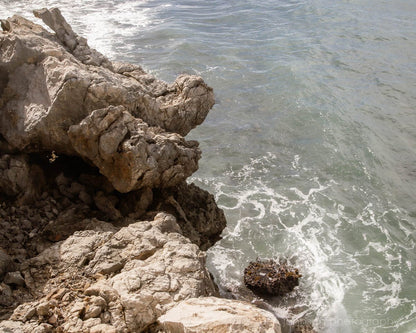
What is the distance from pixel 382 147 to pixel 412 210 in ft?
12.0

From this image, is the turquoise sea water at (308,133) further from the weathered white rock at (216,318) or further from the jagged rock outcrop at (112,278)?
the weathered white rock at (216,318)

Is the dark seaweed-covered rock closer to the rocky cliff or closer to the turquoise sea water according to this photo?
the turquoise sea water

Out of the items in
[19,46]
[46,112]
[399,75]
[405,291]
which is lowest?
[405,291]

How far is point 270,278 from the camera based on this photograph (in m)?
11.2

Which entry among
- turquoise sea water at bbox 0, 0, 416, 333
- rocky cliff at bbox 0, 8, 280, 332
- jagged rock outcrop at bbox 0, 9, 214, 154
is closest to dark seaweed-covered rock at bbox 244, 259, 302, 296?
turquoise sea water at bbox 0, 0, 416, 333

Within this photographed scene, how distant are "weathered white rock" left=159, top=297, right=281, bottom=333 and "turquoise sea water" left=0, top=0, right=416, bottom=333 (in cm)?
621

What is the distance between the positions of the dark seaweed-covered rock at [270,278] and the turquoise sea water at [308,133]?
31 cm

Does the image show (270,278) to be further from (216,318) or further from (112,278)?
(216,318)

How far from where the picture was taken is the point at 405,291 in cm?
1166

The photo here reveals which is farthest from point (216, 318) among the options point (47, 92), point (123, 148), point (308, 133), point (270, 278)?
point (308, 133)

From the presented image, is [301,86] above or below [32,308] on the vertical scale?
below

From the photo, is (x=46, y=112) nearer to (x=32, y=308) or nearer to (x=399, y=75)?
(x=32, y=308)

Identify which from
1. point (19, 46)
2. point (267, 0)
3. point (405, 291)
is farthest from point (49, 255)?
point (267, 0)

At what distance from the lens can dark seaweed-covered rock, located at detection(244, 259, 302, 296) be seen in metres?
11.1
